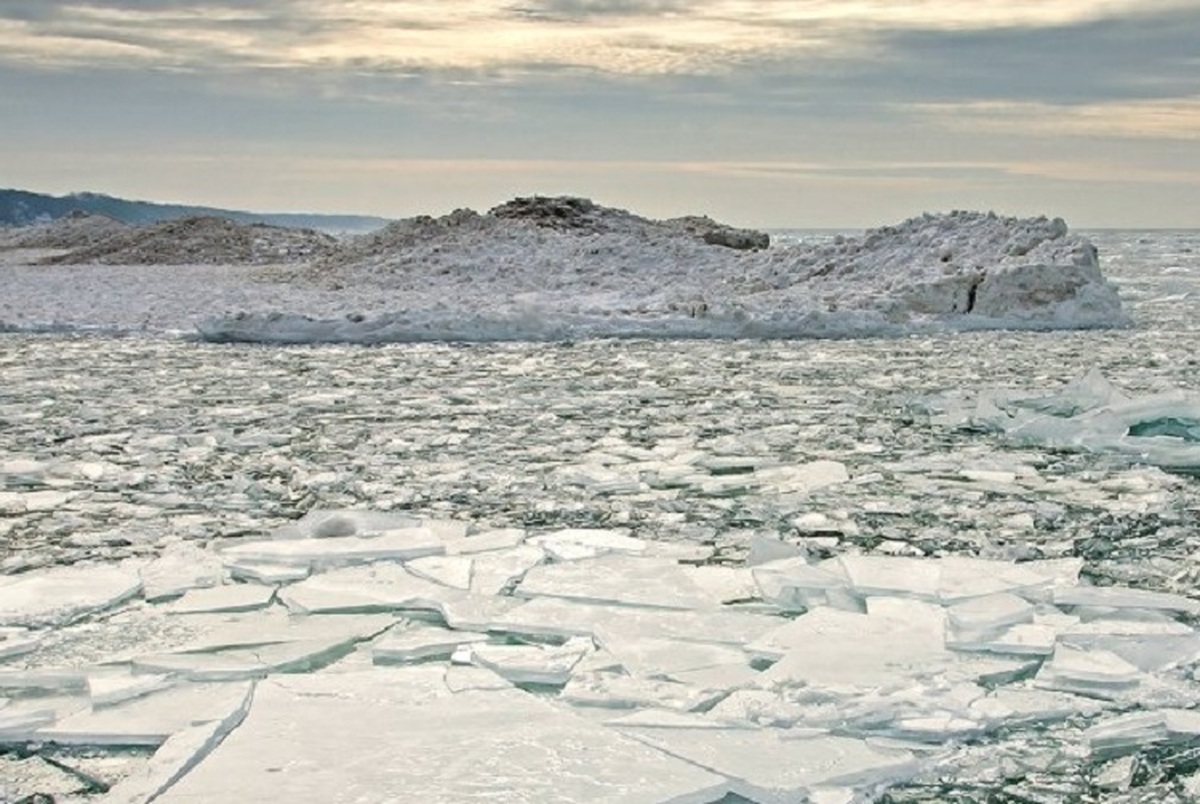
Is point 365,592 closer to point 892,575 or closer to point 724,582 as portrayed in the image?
point 724,582

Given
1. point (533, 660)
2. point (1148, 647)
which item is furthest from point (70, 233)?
point (1148, 647)

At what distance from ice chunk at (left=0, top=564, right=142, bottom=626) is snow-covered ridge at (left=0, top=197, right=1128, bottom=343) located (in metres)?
9.07

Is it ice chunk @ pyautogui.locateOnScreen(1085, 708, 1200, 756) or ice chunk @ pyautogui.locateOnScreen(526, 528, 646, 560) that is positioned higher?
ice chunk @ pyautogui.locateOnScreen(526, 528, 646, 560)

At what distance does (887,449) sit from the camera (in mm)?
6867

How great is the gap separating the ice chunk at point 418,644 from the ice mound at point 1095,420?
13.1 ft

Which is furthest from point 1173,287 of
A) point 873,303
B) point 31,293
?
point 31,293

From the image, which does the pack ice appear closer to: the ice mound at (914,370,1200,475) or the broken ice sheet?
the broken ice sheet

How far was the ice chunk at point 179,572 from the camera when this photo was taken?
4.27m

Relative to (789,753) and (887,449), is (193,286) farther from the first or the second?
(789,753)

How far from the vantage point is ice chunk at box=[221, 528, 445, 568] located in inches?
182

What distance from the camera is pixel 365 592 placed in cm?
425

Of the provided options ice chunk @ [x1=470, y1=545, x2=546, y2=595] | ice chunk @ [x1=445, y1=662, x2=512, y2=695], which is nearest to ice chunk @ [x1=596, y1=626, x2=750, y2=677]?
ice chunk @ [x1=445, y1=662, x2=512, y2=695]

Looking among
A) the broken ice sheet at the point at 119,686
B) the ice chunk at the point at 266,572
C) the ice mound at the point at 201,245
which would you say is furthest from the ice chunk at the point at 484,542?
the ice mound at the point at 201,245

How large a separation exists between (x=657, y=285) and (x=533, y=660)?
15.6 metres
